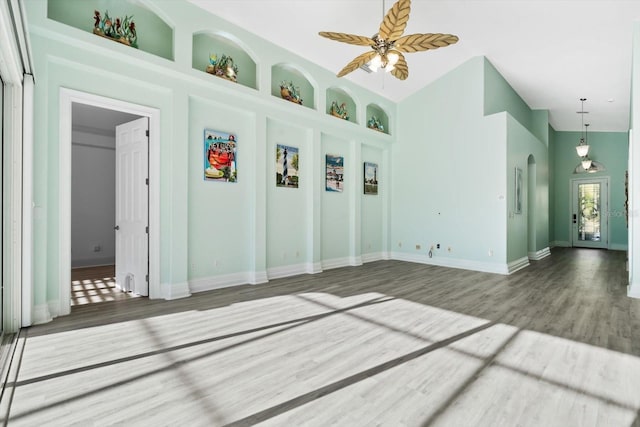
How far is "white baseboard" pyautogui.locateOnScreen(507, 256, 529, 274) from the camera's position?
697 centimetres

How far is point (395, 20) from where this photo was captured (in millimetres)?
3465

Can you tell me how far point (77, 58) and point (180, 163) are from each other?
167 centimetres

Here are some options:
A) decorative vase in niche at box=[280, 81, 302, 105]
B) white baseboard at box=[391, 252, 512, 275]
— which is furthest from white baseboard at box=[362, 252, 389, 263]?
decorative vase in niche at box=[280, 81, 302, 105]

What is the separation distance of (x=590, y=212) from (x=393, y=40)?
1197 cm

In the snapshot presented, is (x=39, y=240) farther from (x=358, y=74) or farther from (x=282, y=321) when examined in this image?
(x=358, y=74)

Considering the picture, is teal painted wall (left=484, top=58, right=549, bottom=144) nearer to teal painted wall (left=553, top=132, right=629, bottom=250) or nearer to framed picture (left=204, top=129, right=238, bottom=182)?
teal painted wall (left=553, top=132, right=629, bottom=250)

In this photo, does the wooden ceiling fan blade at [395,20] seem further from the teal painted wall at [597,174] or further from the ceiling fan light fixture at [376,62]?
the teal painted wall at [597,174]

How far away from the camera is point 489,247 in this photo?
7105 millimetres

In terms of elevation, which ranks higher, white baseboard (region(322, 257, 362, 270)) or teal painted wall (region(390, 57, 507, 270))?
teal painted wall (region(390, 57, 507, 270))

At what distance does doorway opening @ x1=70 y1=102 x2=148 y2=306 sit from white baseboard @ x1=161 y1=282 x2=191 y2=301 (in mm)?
3024

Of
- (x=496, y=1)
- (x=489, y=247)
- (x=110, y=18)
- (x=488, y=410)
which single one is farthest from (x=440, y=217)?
(x=110, y=18)

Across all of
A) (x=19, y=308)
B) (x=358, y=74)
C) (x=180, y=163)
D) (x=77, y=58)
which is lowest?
(x=19, y=308)

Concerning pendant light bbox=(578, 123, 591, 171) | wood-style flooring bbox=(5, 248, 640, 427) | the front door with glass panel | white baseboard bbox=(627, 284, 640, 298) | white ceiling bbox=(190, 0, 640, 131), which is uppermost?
white ceiling bbox=(190, 0, 640, 131)

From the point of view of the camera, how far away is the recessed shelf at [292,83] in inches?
252
